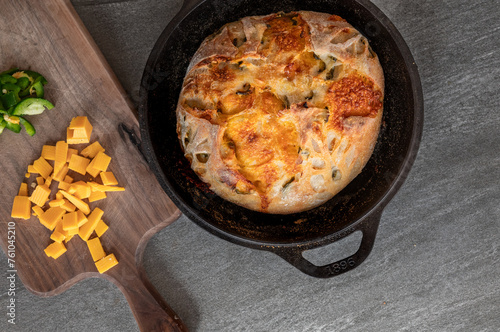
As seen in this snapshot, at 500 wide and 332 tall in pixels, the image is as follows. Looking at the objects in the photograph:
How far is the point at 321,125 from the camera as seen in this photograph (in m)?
1.40

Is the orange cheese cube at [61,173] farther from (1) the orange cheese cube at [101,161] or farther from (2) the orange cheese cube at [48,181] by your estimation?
(1) the orange cheese cube at [101,161]

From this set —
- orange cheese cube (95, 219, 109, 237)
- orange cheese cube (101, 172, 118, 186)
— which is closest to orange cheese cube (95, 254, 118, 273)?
orange cheese cube (95, 219, 109, 237)

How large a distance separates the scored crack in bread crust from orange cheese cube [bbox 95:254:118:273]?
2.41 ft

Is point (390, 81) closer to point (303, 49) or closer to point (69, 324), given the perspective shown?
point (303, 49)

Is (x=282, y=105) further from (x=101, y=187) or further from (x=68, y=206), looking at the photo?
(x=68, y=206)

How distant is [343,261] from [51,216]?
135 cm

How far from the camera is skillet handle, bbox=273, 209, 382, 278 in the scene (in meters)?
1.67

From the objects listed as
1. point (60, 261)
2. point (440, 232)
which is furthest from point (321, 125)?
point (60, 261)

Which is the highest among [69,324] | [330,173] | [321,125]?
[321,125]

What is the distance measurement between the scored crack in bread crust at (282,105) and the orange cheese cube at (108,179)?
0.52m

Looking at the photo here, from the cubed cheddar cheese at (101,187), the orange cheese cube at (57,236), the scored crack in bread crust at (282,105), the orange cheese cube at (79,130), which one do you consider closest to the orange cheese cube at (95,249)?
the orange cheese cube at (57,236)

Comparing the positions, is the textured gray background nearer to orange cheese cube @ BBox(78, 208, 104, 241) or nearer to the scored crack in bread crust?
orange cheese cube @ BBox(78, 208, 104, 241)

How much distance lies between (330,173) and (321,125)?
0.20 meters

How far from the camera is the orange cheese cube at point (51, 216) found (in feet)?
5.96
